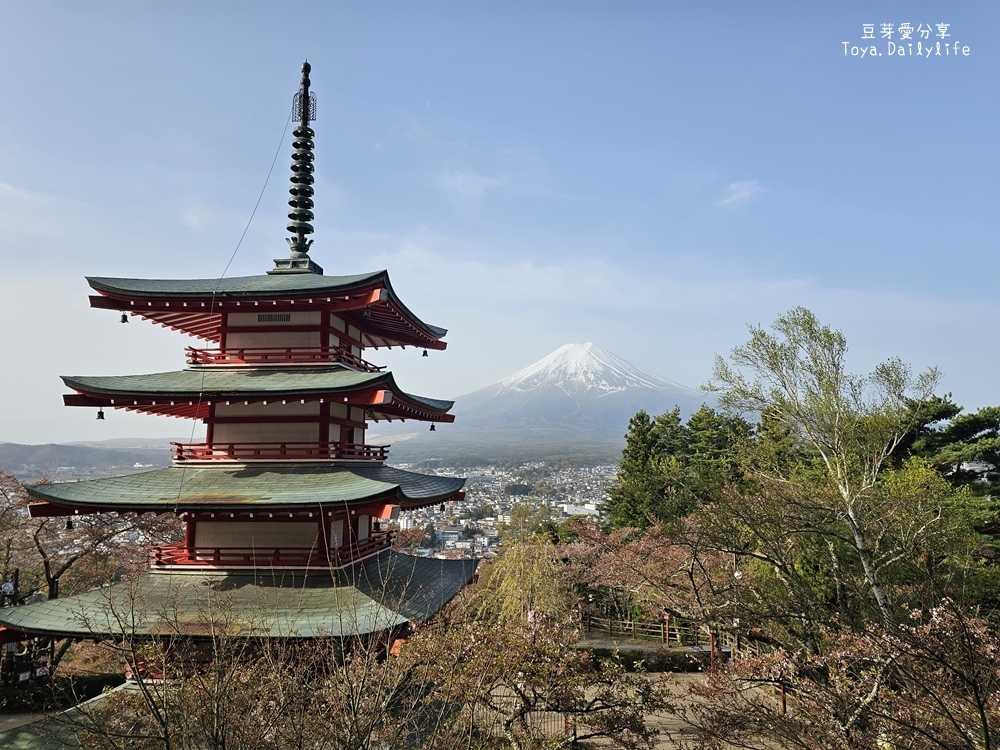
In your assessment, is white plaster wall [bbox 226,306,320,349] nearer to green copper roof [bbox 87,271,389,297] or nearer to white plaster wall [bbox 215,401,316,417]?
green copper roof [bbox 87,271,389,297]

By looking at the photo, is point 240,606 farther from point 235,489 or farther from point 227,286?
point 227,286

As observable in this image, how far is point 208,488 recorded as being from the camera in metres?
10.5

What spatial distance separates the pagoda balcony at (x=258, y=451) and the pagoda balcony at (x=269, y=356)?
1602mm

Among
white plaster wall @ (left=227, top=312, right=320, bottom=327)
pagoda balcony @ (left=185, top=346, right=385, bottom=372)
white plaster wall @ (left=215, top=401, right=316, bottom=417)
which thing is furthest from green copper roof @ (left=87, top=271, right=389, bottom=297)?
white plaster wall @ (left=215, top=401, right=316, bottom=417)

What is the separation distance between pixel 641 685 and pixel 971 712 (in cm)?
466

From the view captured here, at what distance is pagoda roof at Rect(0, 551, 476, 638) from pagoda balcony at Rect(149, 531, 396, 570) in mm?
153

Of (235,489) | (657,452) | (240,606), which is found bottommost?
(240,606)

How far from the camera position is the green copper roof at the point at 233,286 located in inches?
434

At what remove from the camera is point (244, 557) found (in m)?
10.6

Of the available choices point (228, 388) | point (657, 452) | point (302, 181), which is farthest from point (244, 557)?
point (657, 452)

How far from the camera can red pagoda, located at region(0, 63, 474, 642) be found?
952cm

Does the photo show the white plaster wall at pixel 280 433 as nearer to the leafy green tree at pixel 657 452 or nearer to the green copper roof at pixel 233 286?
the green copper roof at pixel 233 286

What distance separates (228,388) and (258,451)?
1.35 meters

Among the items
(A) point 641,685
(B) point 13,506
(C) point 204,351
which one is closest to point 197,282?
(C) point 204,351
